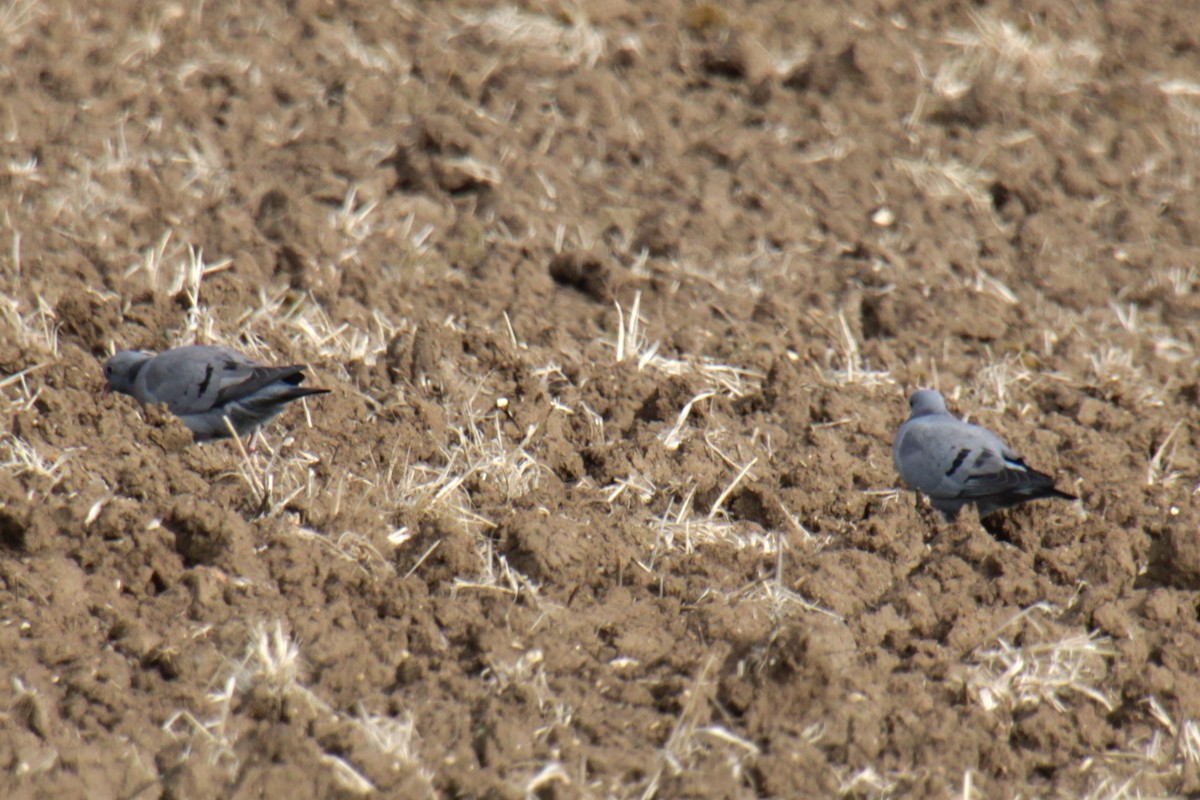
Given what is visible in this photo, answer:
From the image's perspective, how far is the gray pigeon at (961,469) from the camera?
511 centimetres

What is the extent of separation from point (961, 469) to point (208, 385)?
9.78ft

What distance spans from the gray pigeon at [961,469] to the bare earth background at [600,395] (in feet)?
0.58

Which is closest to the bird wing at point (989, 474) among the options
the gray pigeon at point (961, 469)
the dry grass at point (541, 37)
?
the gray pigeon at point (961, 469)

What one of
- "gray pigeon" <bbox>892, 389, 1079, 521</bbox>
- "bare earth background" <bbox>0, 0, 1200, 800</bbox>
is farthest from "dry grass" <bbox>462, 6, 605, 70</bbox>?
"gray pigeon" <bbox>892, 389, 1079, 521</bbox>

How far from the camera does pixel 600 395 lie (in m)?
5.89

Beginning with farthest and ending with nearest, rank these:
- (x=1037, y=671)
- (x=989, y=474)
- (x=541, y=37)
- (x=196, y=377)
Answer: (x=541, y=37) < (x=196, y=377) < (x=989, y=474) < (x=1037, y=671)

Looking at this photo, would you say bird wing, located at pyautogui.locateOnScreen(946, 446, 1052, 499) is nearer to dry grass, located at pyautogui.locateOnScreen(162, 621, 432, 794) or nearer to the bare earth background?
the bare earth background

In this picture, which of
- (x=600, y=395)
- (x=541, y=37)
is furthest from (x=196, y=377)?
(x=541, y=37)

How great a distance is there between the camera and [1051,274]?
749 cm

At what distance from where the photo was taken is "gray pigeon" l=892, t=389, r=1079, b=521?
16.8 ft

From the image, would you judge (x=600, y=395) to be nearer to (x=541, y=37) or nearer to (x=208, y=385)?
(x=208, y=385)

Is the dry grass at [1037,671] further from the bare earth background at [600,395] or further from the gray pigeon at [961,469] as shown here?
the gray pigeon at [961,469]

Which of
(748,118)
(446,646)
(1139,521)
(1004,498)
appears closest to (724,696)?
(446,646)

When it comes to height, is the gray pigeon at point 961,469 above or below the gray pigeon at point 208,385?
below
